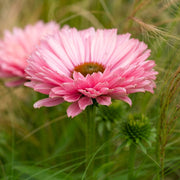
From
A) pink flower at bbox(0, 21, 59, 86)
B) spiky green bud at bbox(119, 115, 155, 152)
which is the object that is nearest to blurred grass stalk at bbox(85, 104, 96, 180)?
spiky green bud at bbox(119, 115, 155, 152)

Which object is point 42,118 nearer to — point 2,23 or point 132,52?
point 132,52

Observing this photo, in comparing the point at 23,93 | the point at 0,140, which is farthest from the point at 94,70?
the point at 23,93

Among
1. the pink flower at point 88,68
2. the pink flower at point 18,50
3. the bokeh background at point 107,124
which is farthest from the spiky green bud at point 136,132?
the pink flower at point 18,50

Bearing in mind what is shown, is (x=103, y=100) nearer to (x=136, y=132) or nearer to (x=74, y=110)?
(x=74, y=110)

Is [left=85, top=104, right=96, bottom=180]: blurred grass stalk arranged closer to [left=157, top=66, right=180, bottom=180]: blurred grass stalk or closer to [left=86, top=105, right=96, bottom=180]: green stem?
[left=86, top=105, right=96, bottom=180]: green stem

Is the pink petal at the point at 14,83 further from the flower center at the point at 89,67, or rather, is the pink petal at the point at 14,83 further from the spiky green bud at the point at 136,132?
the spiky green bud at the point at 136,132

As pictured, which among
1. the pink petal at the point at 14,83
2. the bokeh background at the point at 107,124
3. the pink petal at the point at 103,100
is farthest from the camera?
the pink petal at the point at 14,83

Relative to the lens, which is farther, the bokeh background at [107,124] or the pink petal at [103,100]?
the bokeh background at [107,124]
